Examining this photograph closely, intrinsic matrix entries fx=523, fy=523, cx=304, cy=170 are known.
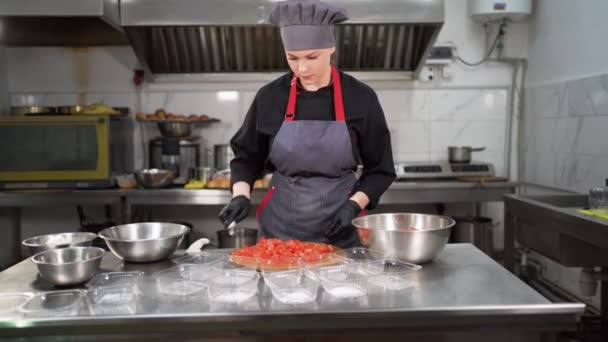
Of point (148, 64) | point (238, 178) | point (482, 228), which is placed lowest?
point (482, 228)

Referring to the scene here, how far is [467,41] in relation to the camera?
473 centimetres

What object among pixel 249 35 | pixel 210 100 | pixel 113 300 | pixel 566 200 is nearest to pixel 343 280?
pixel 113 300

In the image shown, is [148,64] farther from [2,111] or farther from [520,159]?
[520,159]

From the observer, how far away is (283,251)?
1726 mm

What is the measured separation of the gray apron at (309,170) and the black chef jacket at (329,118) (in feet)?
0.14

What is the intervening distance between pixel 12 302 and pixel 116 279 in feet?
0.88

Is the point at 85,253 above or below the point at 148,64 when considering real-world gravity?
below

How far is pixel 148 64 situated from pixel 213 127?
786mm

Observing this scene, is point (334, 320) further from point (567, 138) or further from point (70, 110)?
point (70, 110)

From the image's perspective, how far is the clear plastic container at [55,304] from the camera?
1.32m

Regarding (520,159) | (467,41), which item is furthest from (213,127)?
(520,159)

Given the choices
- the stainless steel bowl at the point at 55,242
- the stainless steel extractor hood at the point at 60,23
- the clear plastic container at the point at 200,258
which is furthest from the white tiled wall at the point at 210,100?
the clear plastic container at the point at 200,258

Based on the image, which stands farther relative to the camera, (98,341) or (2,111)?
(2,111)

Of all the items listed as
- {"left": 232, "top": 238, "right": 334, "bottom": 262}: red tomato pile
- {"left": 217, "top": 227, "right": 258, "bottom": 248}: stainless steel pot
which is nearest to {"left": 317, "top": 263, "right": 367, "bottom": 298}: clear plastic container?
{"left": 232, "top": 238, "right": 334, "bottom": 262}: red tomato pile
